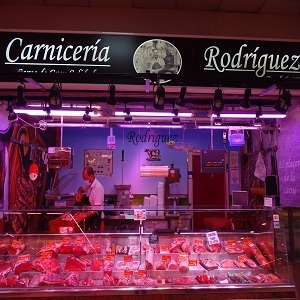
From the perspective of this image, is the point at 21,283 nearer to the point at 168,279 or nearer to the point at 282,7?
the point at 168,279

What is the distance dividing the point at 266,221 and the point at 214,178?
23.9ft

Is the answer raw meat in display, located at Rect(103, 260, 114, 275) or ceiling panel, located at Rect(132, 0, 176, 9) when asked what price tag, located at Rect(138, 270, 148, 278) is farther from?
ceiling panel, located at Rect(132, 0, 176, 9)

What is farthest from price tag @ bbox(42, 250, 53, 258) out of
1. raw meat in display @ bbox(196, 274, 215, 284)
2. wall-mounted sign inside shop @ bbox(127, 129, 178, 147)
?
wall-mounted sign inside shop @ bbox(127, 129, 178, 147)

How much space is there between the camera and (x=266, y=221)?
443 centimetres

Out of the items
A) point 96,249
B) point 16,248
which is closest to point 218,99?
point 96,249

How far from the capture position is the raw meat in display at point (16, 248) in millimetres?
4277

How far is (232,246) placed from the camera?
4.54 meters

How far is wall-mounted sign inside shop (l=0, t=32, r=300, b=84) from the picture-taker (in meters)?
4.58

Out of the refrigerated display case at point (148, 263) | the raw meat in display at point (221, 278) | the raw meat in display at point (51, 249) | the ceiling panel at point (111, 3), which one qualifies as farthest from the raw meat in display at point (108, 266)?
the ceiling panel at point (111, 3)

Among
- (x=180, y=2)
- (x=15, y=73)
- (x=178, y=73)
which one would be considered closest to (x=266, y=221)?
(x=178, y=73)

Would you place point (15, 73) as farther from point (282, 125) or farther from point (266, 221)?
point (282, 125)

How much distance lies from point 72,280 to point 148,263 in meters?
0.92

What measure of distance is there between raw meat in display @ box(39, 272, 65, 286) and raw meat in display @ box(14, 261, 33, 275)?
26 centimetres

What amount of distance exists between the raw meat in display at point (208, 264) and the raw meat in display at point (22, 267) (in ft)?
7.03
